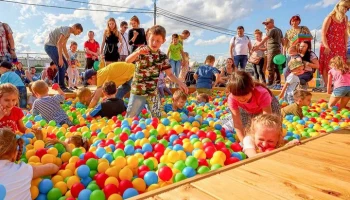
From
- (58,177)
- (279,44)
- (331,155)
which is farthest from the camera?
(279,44)

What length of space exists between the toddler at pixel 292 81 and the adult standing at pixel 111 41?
3.81 metres

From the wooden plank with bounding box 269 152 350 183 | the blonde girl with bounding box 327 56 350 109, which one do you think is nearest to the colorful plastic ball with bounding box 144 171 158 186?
the wooden plank with bounding box 269 152 350 183

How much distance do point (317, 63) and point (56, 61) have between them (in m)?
5.50

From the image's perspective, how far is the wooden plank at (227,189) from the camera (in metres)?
1.40

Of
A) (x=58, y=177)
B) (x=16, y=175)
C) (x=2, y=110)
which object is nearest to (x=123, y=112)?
(x=2, y=110)

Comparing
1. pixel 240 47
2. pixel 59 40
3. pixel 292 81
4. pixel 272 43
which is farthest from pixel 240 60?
pixel 59 40

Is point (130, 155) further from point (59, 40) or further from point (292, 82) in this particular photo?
point (59, 40)

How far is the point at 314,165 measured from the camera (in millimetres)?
1833

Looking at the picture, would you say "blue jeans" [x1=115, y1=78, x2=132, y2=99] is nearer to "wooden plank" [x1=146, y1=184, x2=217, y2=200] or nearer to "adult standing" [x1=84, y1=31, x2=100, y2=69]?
"adult standing" [x1=84, y1=31, x2=100, y2=69]

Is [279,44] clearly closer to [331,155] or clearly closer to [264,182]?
[331,155]

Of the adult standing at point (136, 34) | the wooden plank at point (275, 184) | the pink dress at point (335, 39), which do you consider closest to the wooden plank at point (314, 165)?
the wooden plank at point (275, 184)

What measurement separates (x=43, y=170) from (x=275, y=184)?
158 cm

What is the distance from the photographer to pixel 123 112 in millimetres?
4633

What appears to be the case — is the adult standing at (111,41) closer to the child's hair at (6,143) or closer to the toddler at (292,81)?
the toddler at (292,81)
